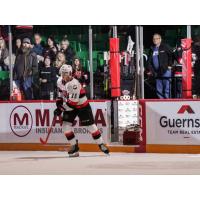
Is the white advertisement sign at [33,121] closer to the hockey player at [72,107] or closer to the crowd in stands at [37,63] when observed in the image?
the hockey player at [72,107]

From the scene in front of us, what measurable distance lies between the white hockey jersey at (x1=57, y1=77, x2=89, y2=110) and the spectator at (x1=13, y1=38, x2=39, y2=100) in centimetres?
147

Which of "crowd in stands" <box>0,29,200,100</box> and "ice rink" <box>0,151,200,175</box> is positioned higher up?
"crowd in stands" <box>0,29,200,100</box>

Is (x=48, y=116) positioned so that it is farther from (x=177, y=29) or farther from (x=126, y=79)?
(x=177, y=29)

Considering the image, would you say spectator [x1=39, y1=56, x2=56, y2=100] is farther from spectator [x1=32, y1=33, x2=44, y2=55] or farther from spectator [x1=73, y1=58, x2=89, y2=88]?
spectator [x1=73, y1=58, x2=89, y2=88]

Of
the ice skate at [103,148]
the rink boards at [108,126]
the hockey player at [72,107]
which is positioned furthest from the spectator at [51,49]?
the ice skate at [103,148]

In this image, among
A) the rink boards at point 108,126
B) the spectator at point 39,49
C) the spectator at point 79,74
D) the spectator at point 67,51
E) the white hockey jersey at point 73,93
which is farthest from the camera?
the spectator at point 39,49

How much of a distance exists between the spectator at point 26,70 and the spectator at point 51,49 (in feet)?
0.90

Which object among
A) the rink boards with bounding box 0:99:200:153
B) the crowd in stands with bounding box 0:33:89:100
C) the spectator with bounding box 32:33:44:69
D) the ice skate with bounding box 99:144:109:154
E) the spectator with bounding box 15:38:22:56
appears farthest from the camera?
the spectator with bounding box 15:38:22:56

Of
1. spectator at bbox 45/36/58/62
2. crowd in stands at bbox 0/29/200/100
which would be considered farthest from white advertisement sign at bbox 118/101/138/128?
spectator at bbox 45/36/58/62

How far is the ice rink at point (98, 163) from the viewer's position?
9398mm

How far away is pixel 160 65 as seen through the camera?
41.0 feet

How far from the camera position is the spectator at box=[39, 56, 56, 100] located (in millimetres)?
11867

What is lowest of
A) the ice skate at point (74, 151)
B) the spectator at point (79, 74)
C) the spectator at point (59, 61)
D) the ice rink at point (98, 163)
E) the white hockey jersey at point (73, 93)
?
the ice rink at point (98, 163)

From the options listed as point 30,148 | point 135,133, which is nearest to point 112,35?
point 135,133
